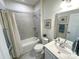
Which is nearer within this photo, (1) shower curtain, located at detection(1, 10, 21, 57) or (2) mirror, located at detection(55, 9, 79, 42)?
(2) mirror, located at detection(55, 9, 79, 42)

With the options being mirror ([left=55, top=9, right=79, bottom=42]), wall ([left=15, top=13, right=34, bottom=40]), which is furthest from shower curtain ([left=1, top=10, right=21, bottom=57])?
mirror ([left=55, top=9, right=79, bottom=42])

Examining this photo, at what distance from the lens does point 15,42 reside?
5.85 ft

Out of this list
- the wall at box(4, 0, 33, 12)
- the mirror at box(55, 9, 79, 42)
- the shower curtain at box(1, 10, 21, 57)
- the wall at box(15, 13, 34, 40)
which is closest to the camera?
the mirror at box(55, 9, 79, 42)

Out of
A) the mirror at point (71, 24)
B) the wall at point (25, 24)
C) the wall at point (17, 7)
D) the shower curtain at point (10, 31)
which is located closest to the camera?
the mirror at point (71, 24)

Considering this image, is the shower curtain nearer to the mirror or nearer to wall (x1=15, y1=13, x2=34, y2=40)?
wall (x1=15, y1=13, x2=34, y2=40)

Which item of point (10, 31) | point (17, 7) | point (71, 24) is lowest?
point (10, 31)

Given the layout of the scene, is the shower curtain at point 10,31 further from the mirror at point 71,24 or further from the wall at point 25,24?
the mirror at point 71,24

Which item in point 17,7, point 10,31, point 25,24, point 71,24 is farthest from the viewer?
point 25,24

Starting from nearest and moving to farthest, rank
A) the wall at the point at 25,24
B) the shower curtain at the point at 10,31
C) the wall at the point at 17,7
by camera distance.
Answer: the shower curtain at the point at 10,31, the wall at the point at 17,7, the wall at the point at 25,24

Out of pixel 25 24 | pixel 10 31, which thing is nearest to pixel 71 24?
pixel 10 31

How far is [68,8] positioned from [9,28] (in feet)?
6.40

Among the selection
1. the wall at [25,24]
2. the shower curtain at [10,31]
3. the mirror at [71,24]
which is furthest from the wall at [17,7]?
the mirror at [71,24]

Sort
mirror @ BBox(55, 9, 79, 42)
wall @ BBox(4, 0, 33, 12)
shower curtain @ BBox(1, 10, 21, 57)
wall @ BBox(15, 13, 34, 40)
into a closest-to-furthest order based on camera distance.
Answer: mirror @ BBox(55, 9, 79, 42)
shower curtain @ BBox(1, 10, 21, 57)
wall @ BBox(4, 0, 33, 12)
wall @ BBox(15, 13, 34, 40)

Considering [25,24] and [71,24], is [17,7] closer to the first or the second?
[25,24]
